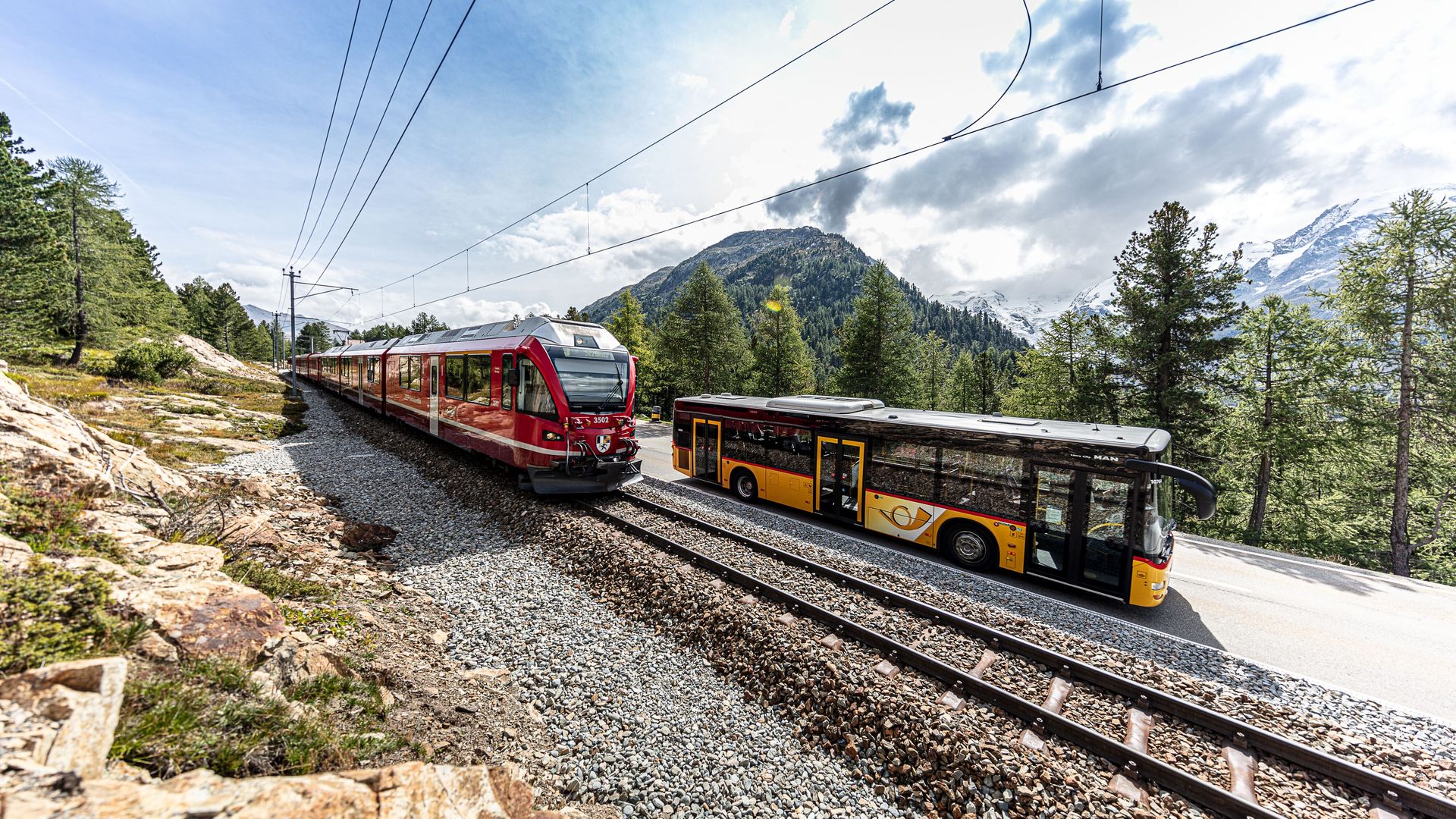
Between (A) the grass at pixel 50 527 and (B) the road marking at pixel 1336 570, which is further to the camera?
(B) the road marking at pixel 1336 570

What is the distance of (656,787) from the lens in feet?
13.9

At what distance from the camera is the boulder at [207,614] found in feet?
12.2

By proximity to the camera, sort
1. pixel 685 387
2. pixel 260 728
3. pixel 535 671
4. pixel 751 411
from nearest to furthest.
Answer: pixel 260 728
pixel 535 671
pixel 751 411
pixel 685 387

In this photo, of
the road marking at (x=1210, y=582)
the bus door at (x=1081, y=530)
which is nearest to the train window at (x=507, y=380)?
the bus door at (x=1081, y=530)

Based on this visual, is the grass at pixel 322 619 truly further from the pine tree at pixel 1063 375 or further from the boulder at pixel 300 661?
the pine tree at pixel 1063 375

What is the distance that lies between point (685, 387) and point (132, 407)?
91.6ft

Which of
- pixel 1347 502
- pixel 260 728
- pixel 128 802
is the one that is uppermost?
pixel 128 802

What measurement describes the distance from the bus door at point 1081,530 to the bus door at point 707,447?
8.32 metres

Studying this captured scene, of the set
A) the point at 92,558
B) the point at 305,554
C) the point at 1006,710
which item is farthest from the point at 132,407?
the point at 1006,710

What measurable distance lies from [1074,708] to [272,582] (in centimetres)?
916

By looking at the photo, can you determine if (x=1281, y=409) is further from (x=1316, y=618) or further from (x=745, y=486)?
(x=745, y=486)

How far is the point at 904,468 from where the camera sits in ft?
33.9

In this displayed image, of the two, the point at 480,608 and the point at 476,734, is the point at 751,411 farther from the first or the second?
the point at 476,734

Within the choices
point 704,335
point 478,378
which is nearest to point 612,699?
point 478,378
